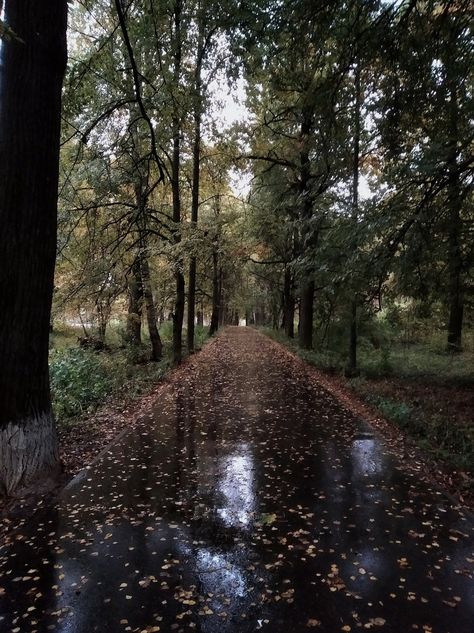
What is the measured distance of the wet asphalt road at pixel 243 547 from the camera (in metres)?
3.16

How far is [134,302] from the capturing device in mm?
16188

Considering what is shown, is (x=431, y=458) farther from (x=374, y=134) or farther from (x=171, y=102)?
(x=171, y=102)

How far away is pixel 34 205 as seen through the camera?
5.20 m

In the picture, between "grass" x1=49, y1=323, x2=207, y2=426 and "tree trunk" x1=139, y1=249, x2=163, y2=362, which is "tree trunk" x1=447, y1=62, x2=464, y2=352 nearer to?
"grass" x1=49, y1=323, x2=207, y2=426

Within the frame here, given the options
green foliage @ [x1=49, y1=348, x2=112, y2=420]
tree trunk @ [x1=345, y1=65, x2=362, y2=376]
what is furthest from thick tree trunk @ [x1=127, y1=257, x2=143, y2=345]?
tree trunk @ [x1=345, y1=65, x2=362, y2=376]

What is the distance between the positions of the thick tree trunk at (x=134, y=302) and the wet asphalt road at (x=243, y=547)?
8.07 m

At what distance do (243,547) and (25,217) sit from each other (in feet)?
13.5

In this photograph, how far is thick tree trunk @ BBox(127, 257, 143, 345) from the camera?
1438 centimetres

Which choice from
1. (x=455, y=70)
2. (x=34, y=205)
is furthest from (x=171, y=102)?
(x=455, y=70)

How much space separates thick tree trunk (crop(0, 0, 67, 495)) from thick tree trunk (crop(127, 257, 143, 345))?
7666 millimetres

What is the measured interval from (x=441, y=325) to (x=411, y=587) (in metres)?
16.4

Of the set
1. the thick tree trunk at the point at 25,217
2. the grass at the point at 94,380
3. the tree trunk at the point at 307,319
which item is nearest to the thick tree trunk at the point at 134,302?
the grass at the point at 94,380

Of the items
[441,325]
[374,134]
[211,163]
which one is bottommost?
[441,325]

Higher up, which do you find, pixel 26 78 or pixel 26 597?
pixel 26 78
